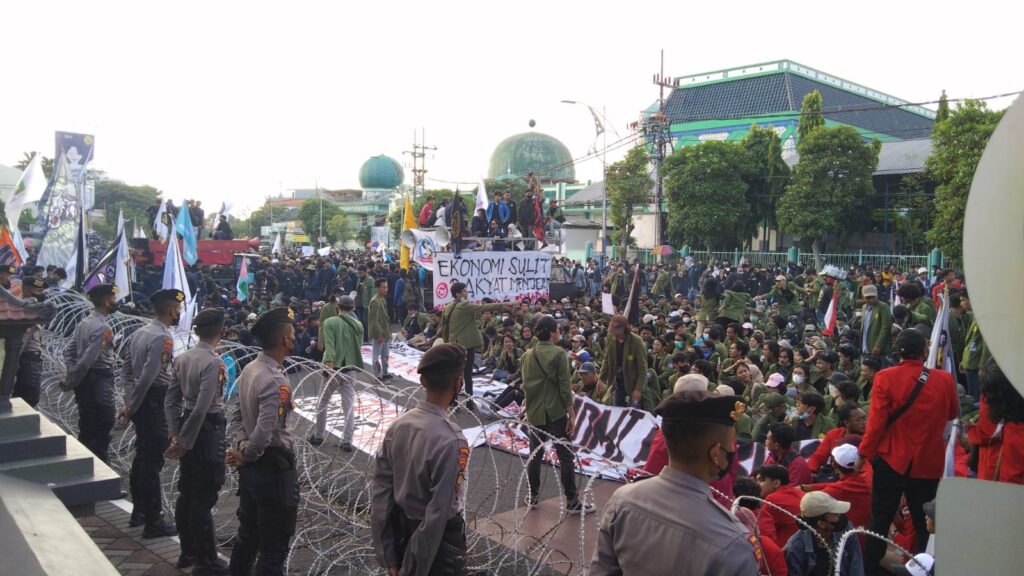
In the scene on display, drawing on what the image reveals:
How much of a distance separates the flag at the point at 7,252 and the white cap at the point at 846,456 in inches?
660

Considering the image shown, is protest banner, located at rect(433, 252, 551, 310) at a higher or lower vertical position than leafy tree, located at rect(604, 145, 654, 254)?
lower

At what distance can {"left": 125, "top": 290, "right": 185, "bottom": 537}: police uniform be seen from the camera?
6.34 metres

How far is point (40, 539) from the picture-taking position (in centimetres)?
364

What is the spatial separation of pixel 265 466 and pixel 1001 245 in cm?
419

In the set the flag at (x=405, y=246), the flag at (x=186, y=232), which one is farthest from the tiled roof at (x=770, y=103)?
the flag at (x=186, y=232)

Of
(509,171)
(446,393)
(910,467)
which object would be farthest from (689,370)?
(509,171)

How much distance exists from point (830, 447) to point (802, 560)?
2.21m

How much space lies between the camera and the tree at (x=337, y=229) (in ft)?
255

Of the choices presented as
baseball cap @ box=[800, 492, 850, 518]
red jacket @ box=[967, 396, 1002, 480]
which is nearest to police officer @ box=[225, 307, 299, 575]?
baseball cap @ box=[800, 492, 850, 518]

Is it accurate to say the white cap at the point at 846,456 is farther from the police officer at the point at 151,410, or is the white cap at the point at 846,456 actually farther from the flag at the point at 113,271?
the flag at the point at 113,271

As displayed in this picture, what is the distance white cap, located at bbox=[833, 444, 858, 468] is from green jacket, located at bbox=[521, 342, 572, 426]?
2.48 m

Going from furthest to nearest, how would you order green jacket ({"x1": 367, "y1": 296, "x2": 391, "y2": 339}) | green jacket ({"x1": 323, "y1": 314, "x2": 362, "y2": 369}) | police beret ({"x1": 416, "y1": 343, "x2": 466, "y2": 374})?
green jacket ({"x1": 367, "y1": 296, "x2": 391, "y2": 339}) → green jacket ({"x1": 323, "y1": 314, "x2": 362, "y2": 369}) → police beret ({"x1": 416, "y1": 343, "x2": 466, "y2": 374})

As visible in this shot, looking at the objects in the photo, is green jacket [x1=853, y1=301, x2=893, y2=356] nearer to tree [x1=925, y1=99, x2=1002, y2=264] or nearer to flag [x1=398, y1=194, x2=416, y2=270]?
flag [x1=398, y1=194, x2=416, y2=270]

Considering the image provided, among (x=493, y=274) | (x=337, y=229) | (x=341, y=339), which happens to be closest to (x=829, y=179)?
(x=493, y=274)
